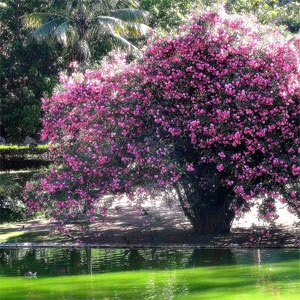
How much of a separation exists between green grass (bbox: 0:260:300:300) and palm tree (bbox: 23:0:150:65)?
14.7 meters

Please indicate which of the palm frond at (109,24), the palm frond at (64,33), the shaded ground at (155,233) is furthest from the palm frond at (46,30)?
the shaded ground at (155,233)

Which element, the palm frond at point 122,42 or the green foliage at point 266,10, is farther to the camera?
the palm frond at point 122,42

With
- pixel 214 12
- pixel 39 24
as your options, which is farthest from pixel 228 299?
pixel 39 24

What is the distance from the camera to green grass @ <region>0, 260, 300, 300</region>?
9781 mm

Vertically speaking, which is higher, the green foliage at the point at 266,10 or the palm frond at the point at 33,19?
the palm frond at the point at 33,19

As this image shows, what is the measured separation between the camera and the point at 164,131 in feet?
45.8

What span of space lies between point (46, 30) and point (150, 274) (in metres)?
15.8

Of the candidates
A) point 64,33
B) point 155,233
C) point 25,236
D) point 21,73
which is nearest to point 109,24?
point 64,33

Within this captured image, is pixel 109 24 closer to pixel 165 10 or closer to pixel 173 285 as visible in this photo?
pixel 165 10

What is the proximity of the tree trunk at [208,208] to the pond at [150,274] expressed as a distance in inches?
53.4

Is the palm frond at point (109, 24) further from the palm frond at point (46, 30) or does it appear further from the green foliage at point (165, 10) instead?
the palm frond at point (46, 30)

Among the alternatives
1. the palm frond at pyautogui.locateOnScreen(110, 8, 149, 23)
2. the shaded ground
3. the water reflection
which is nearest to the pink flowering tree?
the shaded ground

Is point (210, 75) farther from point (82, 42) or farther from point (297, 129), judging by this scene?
point (82, 42)

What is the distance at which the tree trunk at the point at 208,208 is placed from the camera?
14666mm
